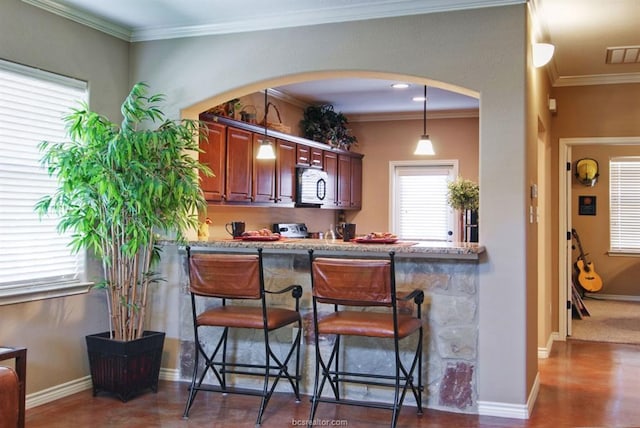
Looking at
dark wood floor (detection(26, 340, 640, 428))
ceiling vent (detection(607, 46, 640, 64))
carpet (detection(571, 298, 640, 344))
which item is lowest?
dark wood floor (detection(26, 340, 640, 428))

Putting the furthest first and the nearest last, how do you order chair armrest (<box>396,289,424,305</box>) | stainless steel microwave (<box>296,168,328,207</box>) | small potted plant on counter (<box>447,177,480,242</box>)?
stainless steel microwave (<box>296,168,328,207</box>) < small potted plant on counter (<box>447,177,480,242</box>) < chair armrest (<box>396,289,424,305</box>)

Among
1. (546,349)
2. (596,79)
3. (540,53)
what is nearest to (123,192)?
(540,53)

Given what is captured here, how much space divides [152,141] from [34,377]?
1658mm

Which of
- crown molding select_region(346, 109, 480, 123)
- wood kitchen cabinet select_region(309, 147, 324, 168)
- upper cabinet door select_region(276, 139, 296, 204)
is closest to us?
upper cabinet door select_region(276, 139, 296, 204)

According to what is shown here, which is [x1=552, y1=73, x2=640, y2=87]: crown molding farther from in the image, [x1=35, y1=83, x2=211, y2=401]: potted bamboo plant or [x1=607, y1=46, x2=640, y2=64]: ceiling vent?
[x1=35, y1=83, x2=211, y2=401]: potted bamboo plant

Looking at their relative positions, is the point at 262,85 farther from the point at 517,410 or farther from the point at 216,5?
the point at 517,410

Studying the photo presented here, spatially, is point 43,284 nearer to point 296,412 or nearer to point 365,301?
point 296,412

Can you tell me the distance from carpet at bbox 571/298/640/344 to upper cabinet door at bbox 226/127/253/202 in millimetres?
3636

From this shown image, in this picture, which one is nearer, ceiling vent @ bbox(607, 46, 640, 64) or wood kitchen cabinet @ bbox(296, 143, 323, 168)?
ceiling vent @ bbox(607, 46, 640, 64)

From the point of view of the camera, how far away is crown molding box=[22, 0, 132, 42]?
12.5 ft

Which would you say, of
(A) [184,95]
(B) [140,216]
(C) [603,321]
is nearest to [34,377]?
(B) [140,216]

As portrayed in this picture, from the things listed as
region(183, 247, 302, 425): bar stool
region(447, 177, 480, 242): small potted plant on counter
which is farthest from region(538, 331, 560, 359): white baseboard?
region(183, 247, 302, 425): bar stool

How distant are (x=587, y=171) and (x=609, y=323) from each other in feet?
9.15

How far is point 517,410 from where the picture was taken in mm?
3625
